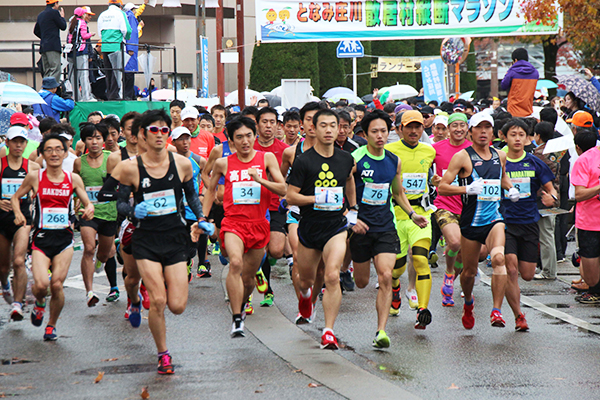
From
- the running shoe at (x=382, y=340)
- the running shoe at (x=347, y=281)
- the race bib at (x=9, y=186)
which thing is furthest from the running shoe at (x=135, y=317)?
the running shoe at (x=347, y=281)

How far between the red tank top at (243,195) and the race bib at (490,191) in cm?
207

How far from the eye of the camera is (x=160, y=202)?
6.83m

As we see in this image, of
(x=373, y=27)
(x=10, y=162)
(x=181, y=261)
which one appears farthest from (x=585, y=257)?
(x=373, y=27)

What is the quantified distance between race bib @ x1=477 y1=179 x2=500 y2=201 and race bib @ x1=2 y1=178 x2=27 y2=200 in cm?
487

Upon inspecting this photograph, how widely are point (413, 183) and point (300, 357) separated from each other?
8.39 ft

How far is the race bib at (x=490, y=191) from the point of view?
798 cm

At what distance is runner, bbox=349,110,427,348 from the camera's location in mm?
7582

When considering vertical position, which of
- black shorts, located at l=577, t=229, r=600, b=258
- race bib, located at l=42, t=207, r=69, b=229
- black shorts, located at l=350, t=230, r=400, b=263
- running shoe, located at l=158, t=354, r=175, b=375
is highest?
race bib, located at l=42, t=207, r=69, b=229

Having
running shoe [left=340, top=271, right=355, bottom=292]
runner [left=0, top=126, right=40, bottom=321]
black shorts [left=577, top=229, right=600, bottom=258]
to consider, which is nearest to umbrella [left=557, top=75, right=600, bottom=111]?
black shorts [left=577, top=229, right=600, bottom=258]

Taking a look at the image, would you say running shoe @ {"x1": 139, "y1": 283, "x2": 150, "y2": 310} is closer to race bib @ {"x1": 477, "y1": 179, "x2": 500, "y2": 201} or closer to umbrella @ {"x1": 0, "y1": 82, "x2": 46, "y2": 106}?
race bib @ {"x1": 477, "y1": 179, "x2": 500, "y2": 201}

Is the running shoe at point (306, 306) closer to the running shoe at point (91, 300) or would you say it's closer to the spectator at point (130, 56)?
the running shoe at point (91, 300)

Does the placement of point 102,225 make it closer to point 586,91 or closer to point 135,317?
point 135,317

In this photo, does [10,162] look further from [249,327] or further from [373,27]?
[373,27]

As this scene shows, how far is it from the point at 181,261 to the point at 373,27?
60.7ft
